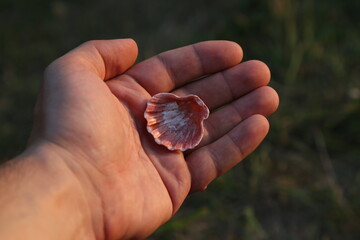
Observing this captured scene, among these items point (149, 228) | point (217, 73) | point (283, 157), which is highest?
point (217, 73)

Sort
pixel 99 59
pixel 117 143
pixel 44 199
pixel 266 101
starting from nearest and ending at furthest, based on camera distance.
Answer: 1. pixel 44 199
2. pixel 117 143
3. pixel 99 59
4. pixel 266 101

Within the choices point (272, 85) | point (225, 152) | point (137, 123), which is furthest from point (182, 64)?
point (272, 85)

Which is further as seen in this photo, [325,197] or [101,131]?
[325,197]

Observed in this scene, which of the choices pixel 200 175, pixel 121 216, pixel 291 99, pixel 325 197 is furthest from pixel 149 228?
pixel 291 99

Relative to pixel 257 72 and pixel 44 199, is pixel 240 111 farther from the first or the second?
pixel 44 199

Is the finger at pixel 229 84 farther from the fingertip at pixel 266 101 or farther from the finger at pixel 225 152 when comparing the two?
the finger at pixel 225 152

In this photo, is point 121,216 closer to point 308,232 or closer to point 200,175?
point 200,175
